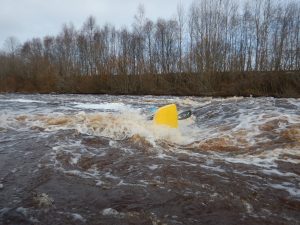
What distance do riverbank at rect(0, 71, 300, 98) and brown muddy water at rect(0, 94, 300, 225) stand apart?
17.4m

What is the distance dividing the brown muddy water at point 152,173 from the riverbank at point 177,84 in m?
→ 17.4

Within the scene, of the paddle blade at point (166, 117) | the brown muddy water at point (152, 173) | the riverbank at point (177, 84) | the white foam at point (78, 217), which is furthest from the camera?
the riverbank at point (177, 84)

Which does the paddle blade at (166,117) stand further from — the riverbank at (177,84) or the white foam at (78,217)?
the riverbank at (177,84)

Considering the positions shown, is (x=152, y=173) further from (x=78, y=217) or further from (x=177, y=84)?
(x=177, y=84)

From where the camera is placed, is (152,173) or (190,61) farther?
(190,61)

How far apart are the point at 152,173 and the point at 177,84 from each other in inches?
1087

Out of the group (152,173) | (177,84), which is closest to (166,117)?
(152,173)

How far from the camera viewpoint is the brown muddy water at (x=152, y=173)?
3.43 meters

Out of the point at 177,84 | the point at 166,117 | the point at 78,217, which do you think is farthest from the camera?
the point at 177,84

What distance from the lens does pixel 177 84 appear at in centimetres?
3198

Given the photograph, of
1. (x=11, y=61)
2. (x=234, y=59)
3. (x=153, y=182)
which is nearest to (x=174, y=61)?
(x=234, y=59)

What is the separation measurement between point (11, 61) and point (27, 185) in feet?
172

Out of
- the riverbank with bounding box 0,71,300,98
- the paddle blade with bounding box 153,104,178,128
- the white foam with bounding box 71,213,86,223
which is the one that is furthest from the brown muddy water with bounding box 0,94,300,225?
the riverbank with bounding box 0,71,300,98

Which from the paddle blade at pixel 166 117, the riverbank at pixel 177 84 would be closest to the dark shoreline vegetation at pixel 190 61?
the riverbank at pixel 177 84
